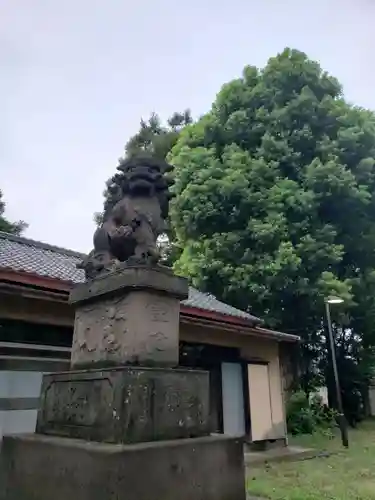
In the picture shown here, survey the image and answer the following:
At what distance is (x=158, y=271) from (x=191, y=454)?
56.6 inches

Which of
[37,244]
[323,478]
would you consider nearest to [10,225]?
[37,244]

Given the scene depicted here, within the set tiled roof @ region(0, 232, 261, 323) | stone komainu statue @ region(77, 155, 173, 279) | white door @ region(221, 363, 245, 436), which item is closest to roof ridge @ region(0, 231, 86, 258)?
tiled roof @ region(0, 232, 261, 323)

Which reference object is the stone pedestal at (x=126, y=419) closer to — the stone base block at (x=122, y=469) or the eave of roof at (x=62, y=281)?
the stone base block at (x=122, y=469)

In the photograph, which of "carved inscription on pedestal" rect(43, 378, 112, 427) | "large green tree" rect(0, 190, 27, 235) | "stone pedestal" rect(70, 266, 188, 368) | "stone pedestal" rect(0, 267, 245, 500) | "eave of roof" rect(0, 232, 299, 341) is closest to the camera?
"stone pedestal" rect(0, 267, 245, 500)

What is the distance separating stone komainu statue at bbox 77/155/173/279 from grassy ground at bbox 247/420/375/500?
A: 3.46 meters

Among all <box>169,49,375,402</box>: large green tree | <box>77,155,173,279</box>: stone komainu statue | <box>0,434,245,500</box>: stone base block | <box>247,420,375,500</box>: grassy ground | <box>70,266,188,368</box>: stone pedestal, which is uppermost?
<box>169,49,375,402</box>: large green tree

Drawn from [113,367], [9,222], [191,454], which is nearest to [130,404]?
[113,367]

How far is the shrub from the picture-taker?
492 inches

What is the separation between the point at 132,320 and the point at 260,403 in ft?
24.6

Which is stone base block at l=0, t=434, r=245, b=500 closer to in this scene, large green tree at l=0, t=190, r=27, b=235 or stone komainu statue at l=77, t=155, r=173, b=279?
stone komainu statue at l=77, t=155, r=173, b=279

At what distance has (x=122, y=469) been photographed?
2.79 m

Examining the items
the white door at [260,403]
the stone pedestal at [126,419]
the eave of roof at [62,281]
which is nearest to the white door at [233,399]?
the white door at [260,403]

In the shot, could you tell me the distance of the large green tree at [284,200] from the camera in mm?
12422

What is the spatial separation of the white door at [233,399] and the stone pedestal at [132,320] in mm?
6085
